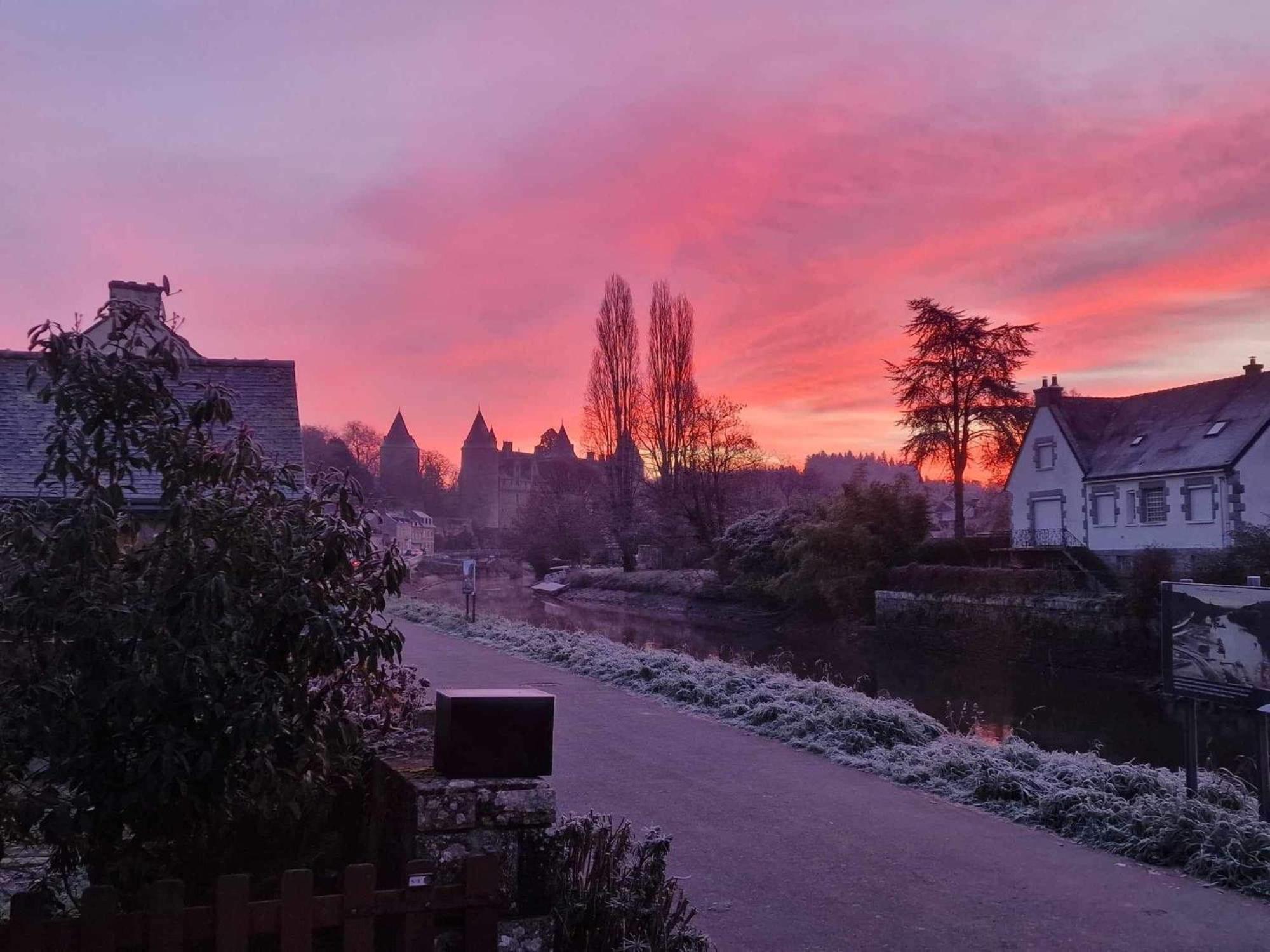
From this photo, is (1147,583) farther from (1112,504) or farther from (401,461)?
(401,461)

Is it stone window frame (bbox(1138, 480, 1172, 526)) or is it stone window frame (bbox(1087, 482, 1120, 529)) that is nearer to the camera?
stone window frame (bbox(1138, 480, 1172, 526))

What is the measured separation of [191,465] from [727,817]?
17.0 feet

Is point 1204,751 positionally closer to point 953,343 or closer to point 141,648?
point 141,648

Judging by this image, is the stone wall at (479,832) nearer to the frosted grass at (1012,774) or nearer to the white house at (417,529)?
the frosted grass at (1012,774)

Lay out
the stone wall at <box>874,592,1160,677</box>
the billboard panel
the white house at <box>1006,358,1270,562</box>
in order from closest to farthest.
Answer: the billboard panel → the stone wall at <box>874,592,1160,677</box> → the white house at <box>1006,358,1270,562</box>

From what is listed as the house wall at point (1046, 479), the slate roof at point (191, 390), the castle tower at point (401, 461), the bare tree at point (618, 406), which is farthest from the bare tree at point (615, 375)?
the castle tower at point (401, 461)

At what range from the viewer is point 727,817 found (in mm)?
7586

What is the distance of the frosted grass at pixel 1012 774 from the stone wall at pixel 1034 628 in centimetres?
1605

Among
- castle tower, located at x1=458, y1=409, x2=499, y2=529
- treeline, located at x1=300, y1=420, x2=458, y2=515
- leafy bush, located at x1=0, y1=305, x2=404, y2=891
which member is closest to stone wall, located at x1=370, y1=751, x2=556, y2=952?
leafy bush, located at x1=0, y1=305, x2=404, y2=891

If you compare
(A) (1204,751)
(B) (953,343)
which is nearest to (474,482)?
(B) (953,343)

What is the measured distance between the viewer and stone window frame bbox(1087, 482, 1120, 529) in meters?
37.9

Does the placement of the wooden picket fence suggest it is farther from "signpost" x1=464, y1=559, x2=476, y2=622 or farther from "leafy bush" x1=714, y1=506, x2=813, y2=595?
"leafy bush" x1=714, y1=506, x2=813, y2=595

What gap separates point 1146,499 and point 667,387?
82.2 ft

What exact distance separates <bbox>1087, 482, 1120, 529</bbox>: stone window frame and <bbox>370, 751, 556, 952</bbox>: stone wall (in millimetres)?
38223
